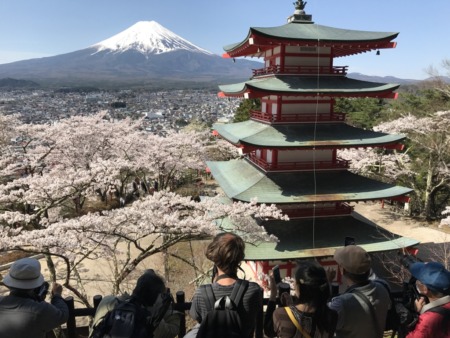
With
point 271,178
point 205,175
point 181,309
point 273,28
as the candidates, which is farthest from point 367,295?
point 205,175

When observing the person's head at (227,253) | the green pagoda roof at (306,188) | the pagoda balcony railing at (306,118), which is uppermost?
the pagoda balcony railing at (306,118)

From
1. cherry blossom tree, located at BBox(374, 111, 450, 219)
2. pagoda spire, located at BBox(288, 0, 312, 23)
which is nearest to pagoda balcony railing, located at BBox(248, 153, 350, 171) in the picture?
pagoda spire, located at BBox(288, 0, 312, 23)

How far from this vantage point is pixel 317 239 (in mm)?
11219

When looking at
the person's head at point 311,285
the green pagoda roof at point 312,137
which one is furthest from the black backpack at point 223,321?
the green pagoda roof at point 312,137

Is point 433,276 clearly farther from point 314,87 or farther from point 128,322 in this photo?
point 314,87

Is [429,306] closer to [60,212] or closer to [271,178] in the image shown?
[271,178]

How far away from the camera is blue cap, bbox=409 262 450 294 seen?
8.45 feet

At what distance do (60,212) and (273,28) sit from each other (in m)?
17.3

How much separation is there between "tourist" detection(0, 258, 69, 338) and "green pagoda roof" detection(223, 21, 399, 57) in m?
9.44

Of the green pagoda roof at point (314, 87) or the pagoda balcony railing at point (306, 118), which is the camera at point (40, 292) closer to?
the green pagoda roof at point (314, 87)

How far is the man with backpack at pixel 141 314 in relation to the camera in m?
2.38

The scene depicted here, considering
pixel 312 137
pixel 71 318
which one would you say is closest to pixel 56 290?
pixel 71 318

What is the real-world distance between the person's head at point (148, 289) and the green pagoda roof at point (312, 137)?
827 centimetres

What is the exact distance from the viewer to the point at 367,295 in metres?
2.81
